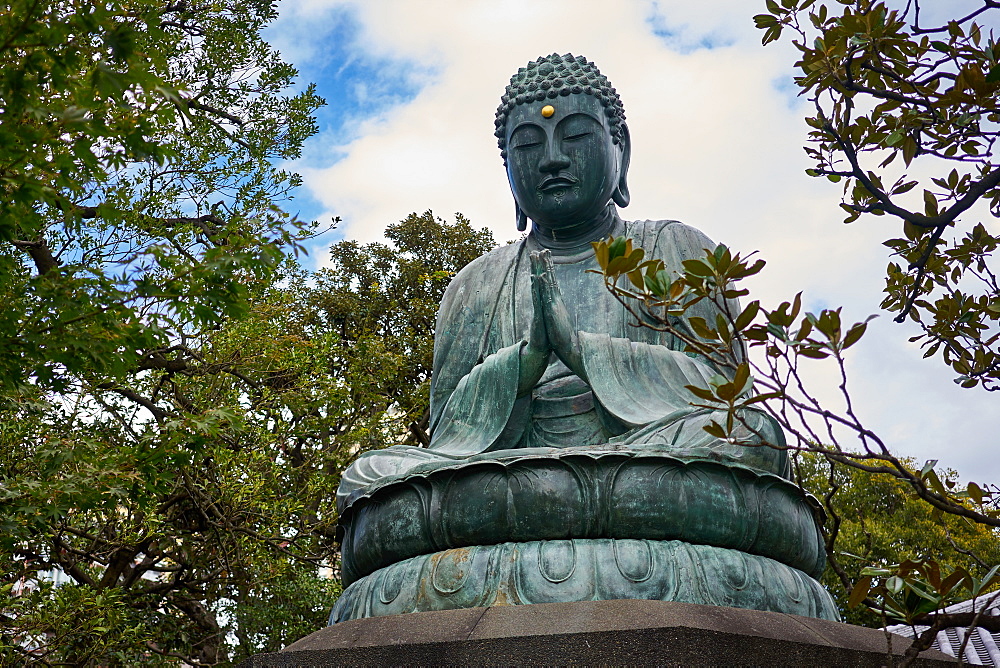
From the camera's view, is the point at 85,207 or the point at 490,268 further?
the point at 85,207

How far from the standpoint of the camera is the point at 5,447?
6.82 metres

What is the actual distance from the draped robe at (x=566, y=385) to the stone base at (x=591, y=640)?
2.43ft

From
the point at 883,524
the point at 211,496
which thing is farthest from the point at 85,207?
the point at 883,524

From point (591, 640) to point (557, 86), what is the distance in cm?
325

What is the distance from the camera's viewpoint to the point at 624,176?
5812 mm

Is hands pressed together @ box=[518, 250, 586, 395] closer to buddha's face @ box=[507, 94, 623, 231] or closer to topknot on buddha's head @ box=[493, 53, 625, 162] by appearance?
buddha's face @ box=[507, 94, 623, 231]

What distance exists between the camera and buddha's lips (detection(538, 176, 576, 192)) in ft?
17.3

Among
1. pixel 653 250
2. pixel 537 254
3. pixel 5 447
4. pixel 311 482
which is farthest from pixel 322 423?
pixel 537 254

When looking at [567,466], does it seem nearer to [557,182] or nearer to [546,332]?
[546,332]

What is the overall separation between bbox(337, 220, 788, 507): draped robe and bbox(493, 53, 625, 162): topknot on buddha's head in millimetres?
579

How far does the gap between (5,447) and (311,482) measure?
2.68 metres

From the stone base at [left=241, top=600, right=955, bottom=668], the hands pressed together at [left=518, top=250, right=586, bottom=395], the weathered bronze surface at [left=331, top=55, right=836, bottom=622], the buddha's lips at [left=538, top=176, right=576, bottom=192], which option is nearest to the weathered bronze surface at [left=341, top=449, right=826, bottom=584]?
the weathered bronze surface at [left=331, top=55, right=836, bottom=622]

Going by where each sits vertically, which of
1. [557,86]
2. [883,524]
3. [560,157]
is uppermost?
[883,524]

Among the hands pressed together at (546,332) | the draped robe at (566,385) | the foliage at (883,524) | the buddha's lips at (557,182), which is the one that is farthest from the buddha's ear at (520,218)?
the foliage at (883,524)
